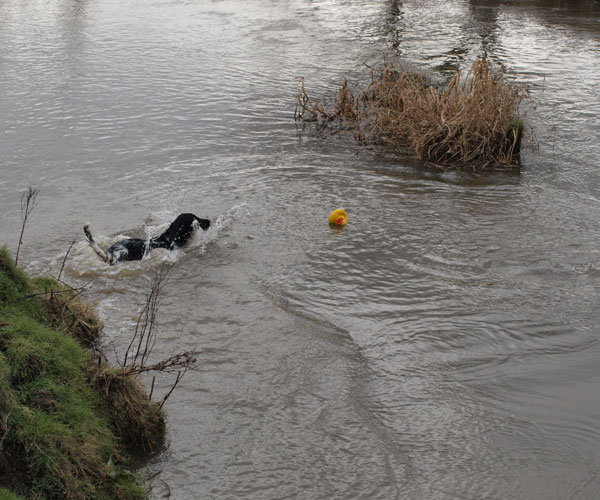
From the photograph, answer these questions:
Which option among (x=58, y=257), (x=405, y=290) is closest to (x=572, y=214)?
(x=405, y=290)

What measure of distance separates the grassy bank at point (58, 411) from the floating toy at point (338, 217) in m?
4.29

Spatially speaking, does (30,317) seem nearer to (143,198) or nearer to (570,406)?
(570,406)

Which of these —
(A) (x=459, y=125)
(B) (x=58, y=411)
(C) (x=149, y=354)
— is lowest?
(C) (x=149, y=354)

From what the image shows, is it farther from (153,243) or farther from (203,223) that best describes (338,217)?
(153,243)

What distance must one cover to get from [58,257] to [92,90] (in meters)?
7.79

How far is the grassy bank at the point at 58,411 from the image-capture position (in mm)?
4164

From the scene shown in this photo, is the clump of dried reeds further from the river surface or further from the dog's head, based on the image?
the dog's head

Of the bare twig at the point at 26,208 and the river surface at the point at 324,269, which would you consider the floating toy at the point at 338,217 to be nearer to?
the river surface at the point at 324,269

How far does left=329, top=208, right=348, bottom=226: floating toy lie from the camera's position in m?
9.32

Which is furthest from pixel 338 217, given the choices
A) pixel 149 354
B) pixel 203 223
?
pixel 149 354

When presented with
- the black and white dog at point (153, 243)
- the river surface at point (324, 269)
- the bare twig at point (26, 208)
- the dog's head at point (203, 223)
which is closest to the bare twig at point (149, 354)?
the river surface at point (324, 269)

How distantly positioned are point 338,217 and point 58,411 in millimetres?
5405

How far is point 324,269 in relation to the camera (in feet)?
27.5

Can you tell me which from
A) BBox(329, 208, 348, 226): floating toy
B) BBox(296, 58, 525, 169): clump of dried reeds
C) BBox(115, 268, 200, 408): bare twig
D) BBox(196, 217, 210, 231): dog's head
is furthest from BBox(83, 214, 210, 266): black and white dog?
BBox(296, 58, 525, 169): clump of dried reeds
